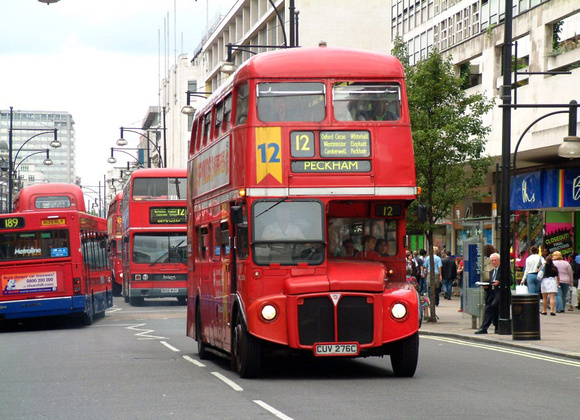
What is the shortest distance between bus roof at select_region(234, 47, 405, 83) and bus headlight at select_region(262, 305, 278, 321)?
2.97m

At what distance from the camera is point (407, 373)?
14.7 metres

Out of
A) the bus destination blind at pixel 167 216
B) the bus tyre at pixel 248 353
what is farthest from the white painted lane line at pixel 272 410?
the bus destination blind at pixel 167 216

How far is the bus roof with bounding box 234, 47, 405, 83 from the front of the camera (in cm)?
1492

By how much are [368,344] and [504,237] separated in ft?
30.9

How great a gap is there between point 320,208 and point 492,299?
32.6 feet

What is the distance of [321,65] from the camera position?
49.2 feet

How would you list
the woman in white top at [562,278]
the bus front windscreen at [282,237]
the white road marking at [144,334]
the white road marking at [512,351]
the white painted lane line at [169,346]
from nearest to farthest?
the bus front windscreen at [282,237]
the white road marking at [512,351]
the white painted lane line at [169,346]
the white road marking at [144,334]
the woman in white top at [562,278]

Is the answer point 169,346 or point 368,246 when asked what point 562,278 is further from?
point 368,246

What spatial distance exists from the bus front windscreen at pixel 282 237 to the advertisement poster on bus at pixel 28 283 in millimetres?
15033

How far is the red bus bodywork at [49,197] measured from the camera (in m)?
38.9

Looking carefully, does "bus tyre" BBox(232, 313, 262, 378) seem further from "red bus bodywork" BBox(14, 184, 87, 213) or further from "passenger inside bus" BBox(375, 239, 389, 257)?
"red bus bodywork" BBox(14, 184, 87, 213)

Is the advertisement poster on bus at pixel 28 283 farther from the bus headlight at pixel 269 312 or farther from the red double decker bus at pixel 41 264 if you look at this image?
the bus headlight at pixel 269 312

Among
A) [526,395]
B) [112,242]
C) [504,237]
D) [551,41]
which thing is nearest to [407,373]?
[526,395]

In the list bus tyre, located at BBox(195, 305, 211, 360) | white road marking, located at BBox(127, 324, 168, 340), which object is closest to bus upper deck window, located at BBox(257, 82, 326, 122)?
bus tyre, located at BBox(195, 305, 211, 360)
